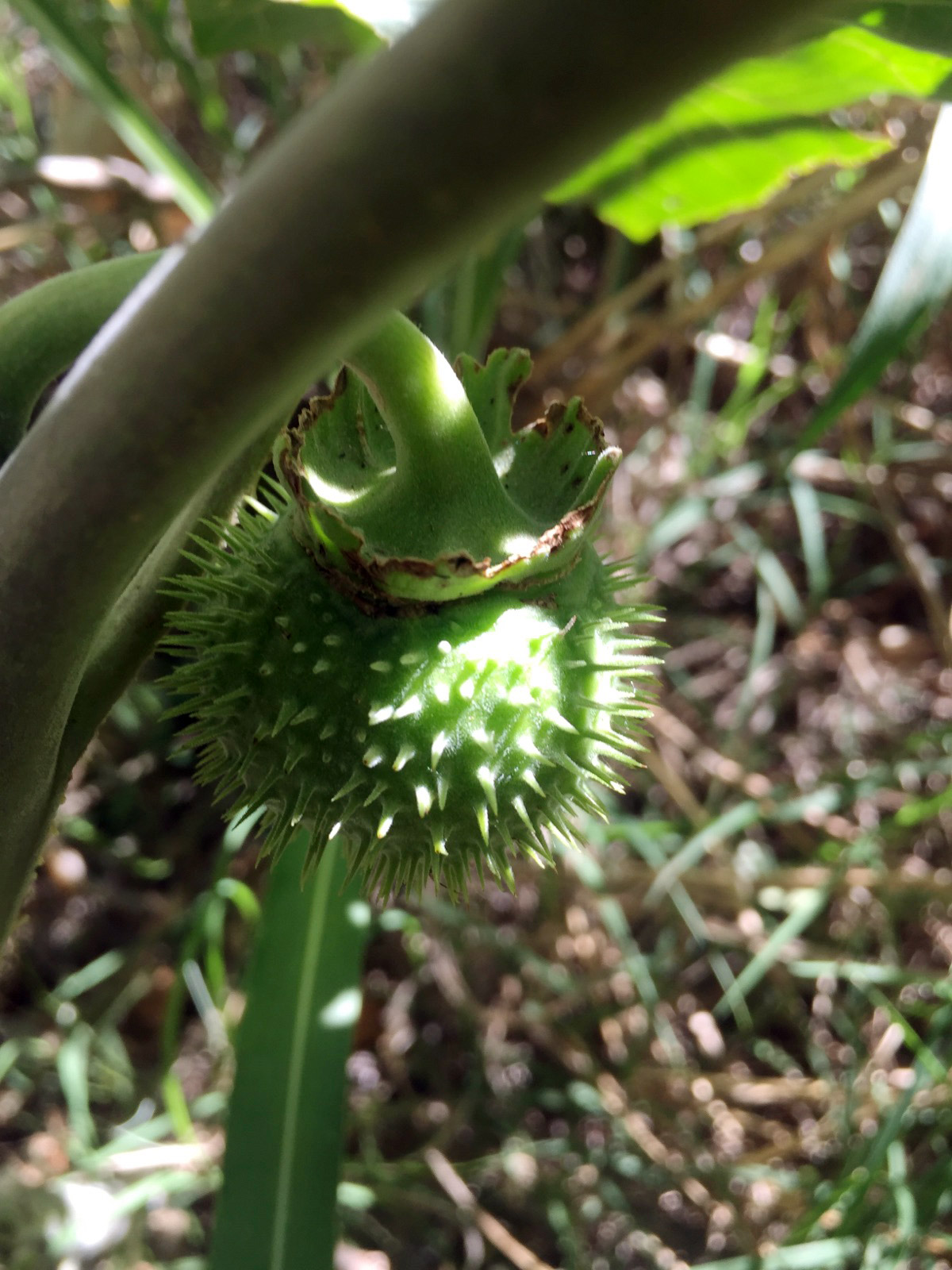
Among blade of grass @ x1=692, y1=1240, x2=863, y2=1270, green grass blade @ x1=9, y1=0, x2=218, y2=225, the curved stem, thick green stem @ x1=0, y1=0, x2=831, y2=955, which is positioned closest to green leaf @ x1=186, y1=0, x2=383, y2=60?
green grass blade @ x1=9, y1=0, x2=218, y2=225

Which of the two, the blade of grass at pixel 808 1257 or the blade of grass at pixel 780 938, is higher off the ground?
the blade of grass at pixel 780 938

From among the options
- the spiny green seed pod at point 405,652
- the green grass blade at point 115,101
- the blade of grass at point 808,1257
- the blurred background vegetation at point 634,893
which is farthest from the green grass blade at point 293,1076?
the green grass blade at point 115,101

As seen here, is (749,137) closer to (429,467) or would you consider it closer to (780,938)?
(429,467)

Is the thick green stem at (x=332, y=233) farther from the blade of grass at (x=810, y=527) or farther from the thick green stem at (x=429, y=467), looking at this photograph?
the blade of grass at (x=810, y=527)

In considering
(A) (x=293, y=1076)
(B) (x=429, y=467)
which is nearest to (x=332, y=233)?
(B) (x=429, y=467)

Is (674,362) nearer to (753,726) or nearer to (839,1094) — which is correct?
(753,726)
